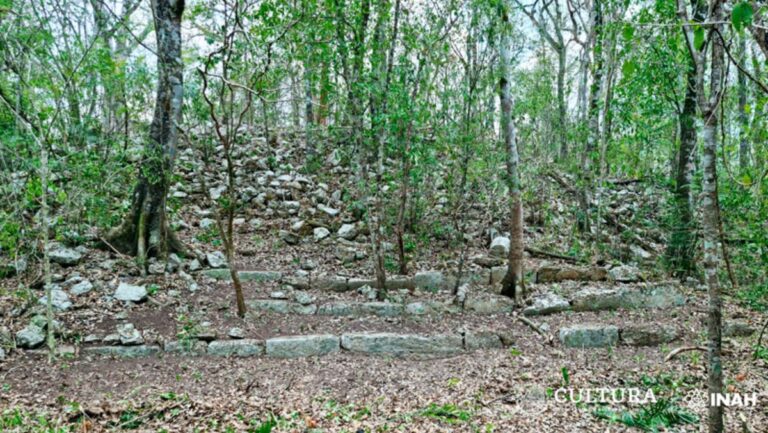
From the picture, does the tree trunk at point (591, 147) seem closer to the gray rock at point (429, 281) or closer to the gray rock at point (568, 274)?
the gray rock at point (568, 274)

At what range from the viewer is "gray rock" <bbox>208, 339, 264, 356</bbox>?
163 inches

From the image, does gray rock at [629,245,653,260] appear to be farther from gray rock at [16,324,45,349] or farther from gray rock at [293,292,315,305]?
gray rock at [16,324,45,349]

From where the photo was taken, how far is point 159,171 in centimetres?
532

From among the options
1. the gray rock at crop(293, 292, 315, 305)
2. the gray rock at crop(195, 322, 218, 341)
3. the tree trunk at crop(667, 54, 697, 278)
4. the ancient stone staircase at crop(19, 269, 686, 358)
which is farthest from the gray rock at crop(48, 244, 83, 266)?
the tree trunk at crop(667, 54, 697, 278)

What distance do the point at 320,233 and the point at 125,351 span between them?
3587mm

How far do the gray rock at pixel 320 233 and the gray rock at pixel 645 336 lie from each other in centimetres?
442

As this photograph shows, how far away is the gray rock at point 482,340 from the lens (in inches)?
176

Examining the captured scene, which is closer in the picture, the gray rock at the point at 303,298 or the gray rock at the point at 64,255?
the gray rock at the point at 64,255

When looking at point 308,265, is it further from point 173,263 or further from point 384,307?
point 173,263

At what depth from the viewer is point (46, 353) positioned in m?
3.76

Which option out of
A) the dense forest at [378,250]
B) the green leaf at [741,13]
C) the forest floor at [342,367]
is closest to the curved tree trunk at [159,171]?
the dense forest at [378,250]

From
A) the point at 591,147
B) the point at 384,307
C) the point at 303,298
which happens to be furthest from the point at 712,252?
the point at 591,147

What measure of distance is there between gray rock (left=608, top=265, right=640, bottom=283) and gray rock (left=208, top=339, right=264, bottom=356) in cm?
465

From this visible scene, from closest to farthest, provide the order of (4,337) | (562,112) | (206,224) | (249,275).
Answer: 1. (4,337)
2. (249,275)
3. (206,224)
4. (562,112)
